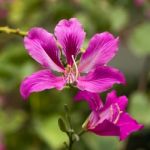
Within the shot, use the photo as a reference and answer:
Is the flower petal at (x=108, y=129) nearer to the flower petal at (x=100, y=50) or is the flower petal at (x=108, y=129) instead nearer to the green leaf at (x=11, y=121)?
the flower petal at (x=100, y=50)

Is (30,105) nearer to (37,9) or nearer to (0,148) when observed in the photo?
(0,148)

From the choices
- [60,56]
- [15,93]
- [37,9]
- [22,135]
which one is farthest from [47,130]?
[60,56]

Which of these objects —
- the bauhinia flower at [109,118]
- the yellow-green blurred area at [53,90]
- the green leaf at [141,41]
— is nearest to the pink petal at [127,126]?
the bauhinia flower at [109,118]

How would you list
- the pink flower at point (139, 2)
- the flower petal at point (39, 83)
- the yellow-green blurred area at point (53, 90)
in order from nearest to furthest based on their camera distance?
the flower petal at point (39, 83), the yellow-green blurred area at point (53, 90), the pink flower at point (139, 2)

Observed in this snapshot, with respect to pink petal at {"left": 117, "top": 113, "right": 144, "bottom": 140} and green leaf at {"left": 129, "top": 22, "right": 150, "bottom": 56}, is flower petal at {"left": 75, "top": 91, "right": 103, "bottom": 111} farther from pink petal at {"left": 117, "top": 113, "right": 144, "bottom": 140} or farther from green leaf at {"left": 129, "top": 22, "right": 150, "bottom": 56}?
green leaf at {"left": 129, "top": 22, "right": 150, "bottom": 56}

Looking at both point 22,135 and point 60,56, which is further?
point 22,135
